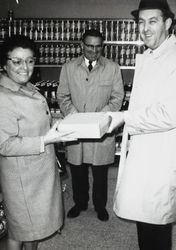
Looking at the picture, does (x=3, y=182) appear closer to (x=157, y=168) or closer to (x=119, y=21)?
(x=157, y=168)

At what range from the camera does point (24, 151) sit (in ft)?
5.83

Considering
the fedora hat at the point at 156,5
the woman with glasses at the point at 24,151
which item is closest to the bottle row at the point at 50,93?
the woman with glasses at the point at 24,151

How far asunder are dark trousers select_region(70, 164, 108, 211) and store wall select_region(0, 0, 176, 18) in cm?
301

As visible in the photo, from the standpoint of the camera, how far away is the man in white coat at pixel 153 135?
5.68 feet

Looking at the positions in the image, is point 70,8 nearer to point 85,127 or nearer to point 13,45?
point 13,45

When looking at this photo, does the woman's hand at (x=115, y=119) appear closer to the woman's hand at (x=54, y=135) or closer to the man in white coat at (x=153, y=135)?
the man in white coat at (x=153, y=135)

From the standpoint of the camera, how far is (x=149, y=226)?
6.28 ft

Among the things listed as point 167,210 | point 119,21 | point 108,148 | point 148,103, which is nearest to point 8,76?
point 148,103

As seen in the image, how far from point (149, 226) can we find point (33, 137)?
33.9 inches

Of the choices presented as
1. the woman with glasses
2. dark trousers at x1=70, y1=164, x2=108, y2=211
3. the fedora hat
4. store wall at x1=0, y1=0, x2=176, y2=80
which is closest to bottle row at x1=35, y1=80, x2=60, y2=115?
store wall at x1=0, y1=0, x2=176, y2=80

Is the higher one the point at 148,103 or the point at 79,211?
the point at 148,103

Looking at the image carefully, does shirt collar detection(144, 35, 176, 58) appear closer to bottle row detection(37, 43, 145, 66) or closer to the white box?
the white box

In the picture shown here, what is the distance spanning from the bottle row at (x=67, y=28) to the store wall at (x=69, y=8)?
397mm

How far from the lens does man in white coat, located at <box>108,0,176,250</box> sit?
5.68 feet
